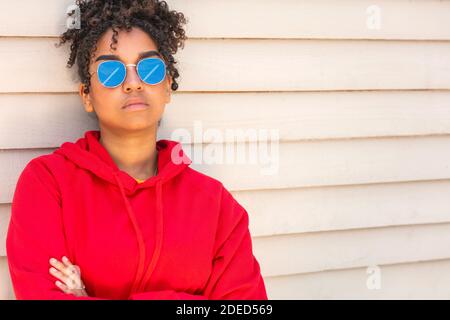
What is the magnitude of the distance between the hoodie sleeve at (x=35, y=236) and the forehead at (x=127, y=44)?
49 centimetres

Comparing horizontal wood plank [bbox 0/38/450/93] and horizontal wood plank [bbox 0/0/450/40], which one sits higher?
horizontal wood plank [bbox 0/0/450/40]

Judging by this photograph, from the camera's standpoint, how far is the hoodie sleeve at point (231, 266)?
2.55 metres

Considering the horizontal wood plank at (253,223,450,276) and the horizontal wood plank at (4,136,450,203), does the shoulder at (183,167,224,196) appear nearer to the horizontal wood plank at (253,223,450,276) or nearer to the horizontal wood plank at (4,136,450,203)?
the horizontal wood plank at (4,136,450,203)

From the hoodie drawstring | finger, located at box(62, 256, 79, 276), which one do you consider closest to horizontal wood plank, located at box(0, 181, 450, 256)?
the hoodie drawstring

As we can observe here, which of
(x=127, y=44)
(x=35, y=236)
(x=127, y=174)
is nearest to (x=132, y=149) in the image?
(x=127, y=174)

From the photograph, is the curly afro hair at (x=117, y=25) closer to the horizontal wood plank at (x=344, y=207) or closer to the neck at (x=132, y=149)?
the neck at (x=132, y=149)

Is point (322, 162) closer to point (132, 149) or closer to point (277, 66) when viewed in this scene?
point (277, 66)

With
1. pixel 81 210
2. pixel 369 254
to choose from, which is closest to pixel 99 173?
pixel 81 210

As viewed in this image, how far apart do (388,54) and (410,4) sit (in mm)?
257

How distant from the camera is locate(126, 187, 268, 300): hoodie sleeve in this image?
2.55m

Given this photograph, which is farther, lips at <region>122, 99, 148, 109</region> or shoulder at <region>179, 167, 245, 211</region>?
shoulder at <region>179, 167, 245, 211</region>

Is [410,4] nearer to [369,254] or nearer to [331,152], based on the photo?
[331,152]

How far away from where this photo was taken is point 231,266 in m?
2.57
